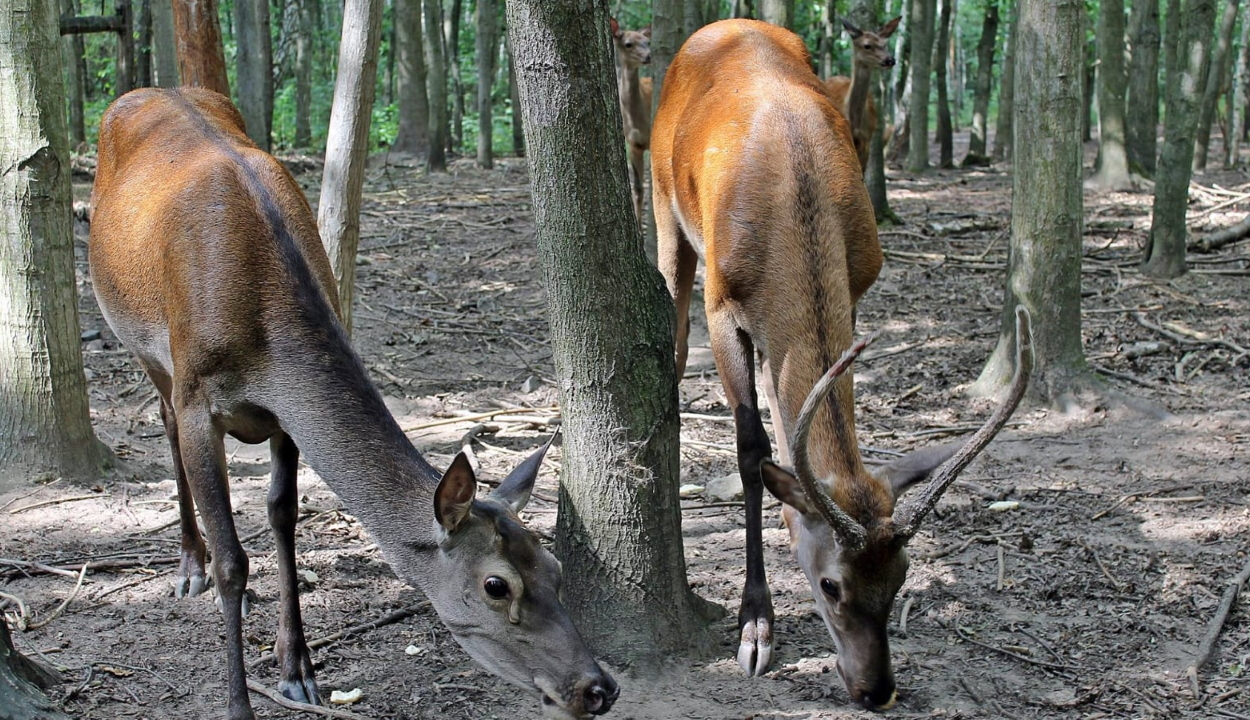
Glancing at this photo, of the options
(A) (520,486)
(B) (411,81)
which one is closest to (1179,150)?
(A) (520,486)

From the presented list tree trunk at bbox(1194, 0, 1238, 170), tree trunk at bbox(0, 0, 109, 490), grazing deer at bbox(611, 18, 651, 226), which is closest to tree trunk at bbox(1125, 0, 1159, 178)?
tree trunk at bbox(1194, 0, 1238, 170)

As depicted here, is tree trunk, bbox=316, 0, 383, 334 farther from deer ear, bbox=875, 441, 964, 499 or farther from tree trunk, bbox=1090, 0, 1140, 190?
tree trunk, bbox=1090, 0, 1140, 190

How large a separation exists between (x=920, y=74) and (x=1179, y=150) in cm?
870

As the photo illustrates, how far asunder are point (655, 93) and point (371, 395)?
552cm

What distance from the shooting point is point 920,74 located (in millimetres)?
17672

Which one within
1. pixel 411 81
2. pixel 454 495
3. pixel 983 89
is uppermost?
pixel 411 81

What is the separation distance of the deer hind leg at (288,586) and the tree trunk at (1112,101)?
13.3m

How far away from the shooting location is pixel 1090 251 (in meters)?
11.2

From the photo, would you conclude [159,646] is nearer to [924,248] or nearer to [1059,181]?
[1059,181]

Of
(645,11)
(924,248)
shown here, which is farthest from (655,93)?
(645,11)

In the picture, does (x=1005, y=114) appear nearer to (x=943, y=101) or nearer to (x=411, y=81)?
(x=943, y=101)

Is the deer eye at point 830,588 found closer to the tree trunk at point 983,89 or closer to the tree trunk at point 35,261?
the tree trunk at point 35,261

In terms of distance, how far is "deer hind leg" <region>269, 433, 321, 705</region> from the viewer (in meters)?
4.24

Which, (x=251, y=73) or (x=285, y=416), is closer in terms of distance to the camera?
(x=285, y=416)
